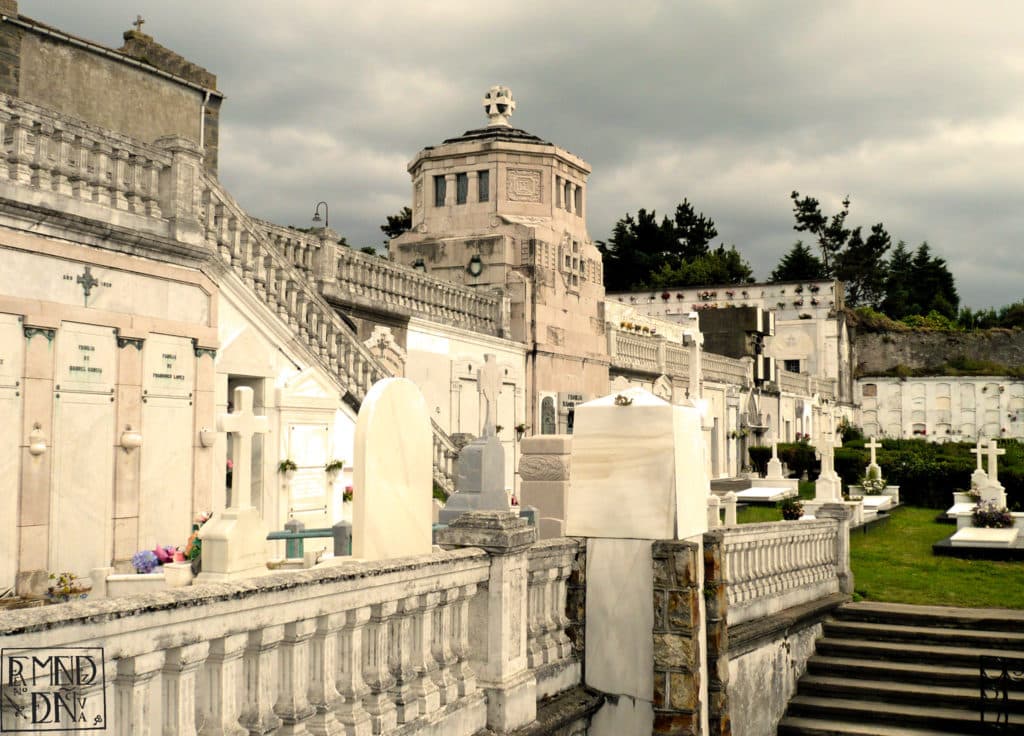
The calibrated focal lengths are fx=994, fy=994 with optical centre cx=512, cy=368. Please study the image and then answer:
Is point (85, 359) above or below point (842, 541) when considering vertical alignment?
above

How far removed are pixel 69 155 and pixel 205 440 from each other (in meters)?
4.05

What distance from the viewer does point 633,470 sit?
7.87 meters

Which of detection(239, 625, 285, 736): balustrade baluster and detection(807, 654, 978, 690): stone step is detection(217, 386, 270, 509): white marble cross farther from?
detection(807, 654, 978, 690): stone step

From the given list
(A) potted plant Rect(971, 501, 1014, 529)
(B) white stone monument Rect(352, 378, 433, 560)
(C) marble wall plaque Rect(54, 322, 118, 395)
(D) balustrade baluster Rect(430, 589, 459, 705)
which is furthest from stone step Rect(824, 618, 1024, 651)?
(C) marble wall plaque Rect(54, 322, 118, 395)

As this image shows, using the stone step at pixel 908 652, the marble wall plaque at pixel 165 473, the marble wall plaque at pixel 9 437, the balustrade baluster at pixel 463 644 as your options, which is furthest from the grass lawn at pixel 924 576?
the marble wall plaque at pixel 9 437

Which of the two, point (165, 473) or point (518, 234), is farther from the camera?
point (518, 234)

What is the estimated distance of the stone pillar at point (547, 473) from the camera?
12.9m

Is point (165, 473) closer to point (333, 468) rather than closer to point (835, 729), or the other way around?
point (333, 468)

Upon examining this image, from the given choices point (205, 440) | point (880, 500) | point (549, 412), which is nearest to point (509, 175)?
point (549, 412)

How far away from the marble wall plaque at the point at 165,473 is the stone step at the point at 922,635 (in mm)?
8833

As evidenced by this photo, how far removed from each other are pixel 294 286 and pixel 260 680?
11.9 meters

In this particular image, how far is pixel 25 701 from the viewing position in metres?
3.36

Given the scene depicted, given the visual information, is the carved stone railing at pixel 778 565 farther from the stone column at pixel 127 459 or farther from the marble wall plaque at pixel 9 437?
the marble wall plaque at pixel 9 437

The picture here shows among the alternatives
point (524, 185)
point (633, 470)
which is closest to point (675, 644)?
point (633, 470)
